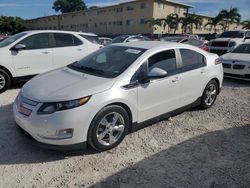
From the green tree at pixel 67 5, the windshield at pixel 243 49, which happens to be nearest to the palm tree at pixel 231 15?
the windshield at pixel 243 49

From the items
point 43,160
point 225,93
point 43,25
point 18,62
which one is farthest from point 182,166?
point 43,25

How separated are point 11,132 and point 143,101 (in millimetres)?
2290

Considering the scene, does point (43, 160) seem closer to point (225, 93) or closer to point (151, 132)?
point (151, 132)

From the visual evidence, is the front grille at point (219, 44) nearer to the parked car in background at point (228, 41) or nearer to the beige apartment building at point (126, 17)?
the parked car in background at point (228, 41)

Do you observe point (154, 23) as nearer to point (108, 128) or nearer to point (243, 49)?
point (243, 49)

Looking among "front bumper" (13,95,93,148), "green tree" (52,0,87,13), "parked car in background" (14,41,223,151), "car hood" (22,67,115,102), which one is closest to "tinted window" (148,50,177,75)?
"parked car in background" (14,41,223,151)

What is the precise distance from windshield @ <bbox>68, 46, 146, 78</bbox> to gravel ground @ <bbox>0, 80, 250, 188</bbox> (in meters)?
1.16

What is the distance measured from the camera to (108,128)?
3.49m

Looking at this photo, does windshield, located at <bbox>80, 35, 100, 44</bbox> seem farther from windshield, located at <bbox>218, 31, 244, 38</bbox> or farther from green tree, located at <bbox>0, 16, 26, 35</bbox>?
green tree, located at <bbox>0, 16, 26, 35</bbox>

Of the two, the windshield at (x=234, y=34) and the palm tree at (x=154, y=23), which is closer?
the windshield at (x=234, y=34)

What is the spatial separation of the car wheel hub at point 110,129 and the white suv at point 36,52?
409cm

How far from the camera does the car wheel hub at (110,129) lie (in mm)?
3438

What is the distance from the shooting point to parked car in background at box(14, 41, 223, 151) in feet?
10.3

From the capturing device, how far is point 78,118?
3.12 metres
